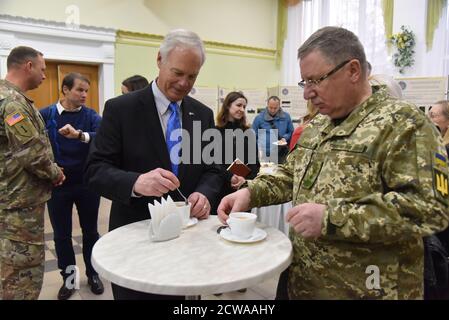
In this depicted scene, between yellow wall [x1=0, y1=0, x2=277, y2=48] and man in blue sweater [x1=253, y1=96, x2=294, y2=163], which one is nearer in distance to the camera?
man in blue sweater [x1=253, y1=96, x2=294, y2=163]

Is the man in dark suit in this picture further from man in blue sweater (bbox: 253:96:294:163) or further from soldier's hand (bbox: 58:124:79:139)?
man in blue sweater (bbox: 253:96:294:163)

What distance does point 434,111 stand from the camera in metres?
3.38

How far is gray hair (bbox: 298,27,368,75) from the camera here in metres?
1.09

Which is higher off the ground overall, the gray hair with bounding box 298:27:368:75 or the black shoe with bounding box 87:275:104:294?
the gray hair with bounding box 298:27:368:75

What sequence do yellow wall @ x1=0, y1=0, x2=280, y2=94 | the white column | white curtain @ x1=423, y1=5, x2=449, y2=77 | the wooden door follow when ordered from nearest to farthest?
white curtain @ x1=423, y1=5, x2=449, y2=77, the wooden door, yellow wall @ x1=0, y1=0, x2=280, y2=94, the white column

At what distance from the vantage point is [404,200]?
93cm

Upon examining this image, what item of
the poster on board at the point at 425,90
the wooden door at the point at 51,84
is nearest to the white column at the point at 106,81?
the wooden door at the point at 51,84

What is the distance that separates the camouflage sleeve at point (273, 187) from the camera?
4.39 feet

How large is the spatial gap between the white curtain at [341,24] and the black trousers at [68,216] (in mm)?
5852

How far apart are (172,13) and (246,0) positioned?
6.42 ft

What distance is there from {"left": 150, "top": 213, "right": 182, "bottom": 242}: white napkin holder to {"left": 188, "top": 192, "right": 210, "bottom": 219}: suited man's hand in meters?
0.19

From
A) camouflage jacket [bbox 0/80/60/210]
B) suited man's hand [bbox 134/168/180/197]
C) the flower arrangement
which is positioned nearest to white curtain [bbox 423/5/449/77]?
the flower arrangement

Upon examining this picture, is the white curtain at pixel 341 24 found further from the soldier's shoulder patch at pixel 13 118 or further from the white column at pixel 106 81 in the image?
the soldier's shoulder patch at pixel 13 118

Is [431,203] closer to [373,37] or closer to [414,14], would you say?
[414,14]
